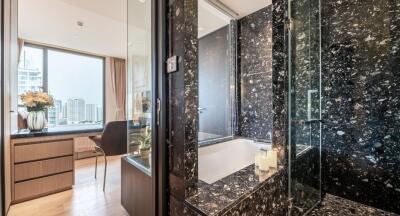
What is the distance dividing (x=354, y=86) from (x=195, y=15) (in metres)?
1.38

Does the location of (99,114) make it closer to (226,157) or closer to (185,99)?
(226,157)

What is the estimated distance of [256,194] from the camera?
98 cm

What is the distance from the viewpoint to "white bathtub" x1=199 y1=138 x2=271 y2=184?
78.6 inches

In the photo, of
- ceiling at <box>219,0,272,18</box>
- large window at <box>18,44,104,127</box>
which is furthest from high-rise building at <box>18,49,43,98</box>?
ceiling at <box>219,0,272,18</box>

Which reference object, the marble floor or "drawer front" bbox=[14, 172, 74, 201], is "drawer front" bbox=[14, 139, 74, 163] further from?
the marble floor

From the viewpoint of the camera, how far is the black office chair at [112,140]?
2.50 meters

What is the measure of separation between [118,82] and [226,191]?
5203 millimetres

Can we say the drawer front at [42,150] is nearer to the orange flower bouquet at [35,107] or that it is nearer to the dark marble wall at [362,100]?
the orange flower bouquet at [35,107]

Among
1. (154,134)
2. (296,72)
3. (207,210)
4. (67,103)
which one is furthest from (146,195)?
(67,103)

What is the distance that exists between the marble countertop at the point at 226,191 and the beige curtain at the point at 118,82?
4.96m

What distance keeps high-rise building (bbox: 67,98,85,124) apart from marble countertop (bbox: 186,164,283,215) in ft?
15.8

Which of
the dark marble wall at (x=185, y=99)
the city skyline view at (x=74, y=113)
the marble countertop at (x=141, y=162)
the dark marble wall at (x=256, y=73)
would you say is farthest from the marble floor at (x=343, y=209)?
the city skyline view at (x=74, y=113)

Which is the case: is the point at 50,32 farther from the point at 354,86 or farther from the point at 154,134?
the point at 354,86

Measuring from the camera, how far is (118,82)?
17.7ft
